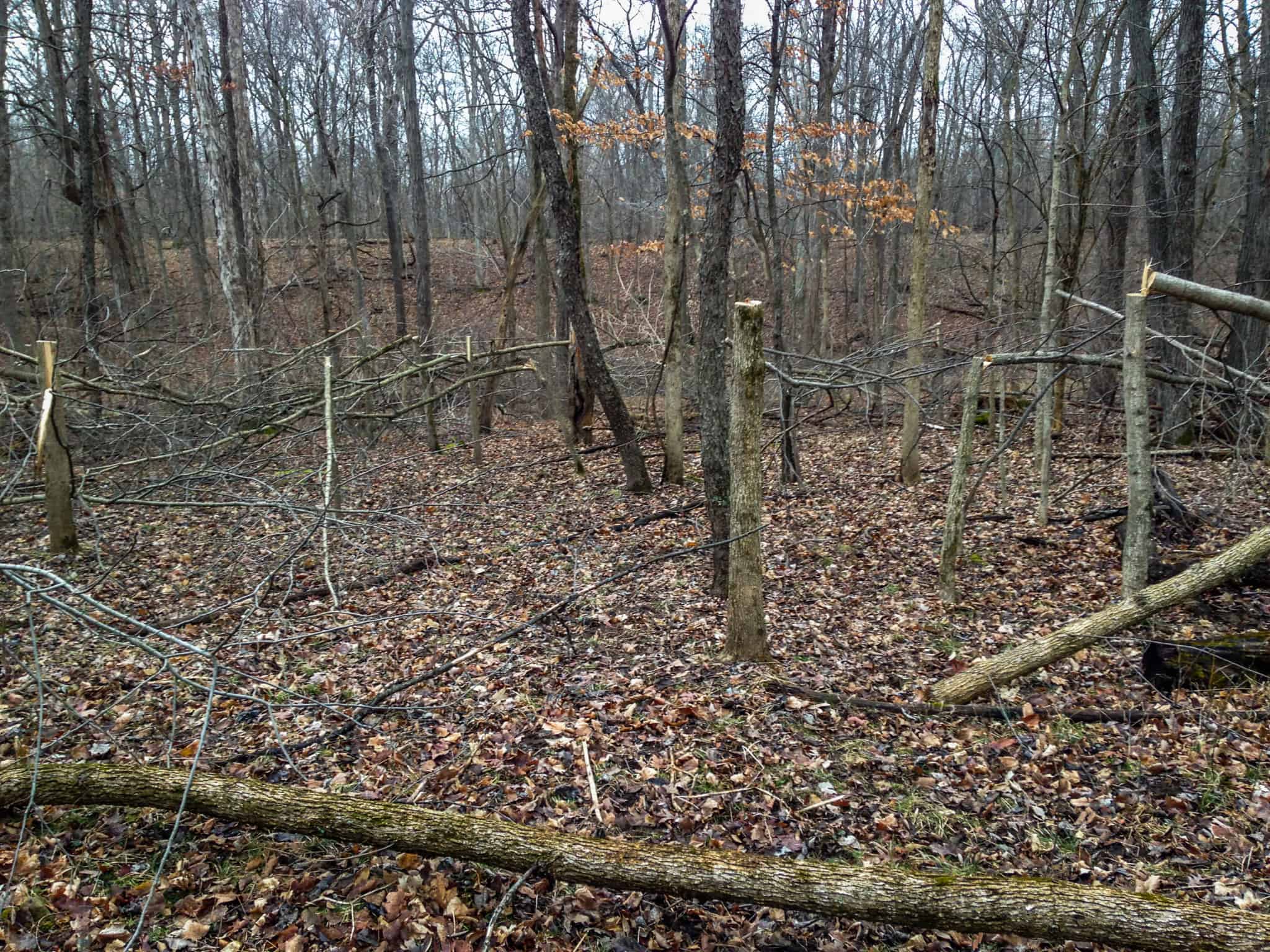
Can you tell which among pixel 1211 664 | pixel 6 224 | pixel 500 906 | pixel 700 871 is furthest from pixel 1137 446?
pixel 6 224

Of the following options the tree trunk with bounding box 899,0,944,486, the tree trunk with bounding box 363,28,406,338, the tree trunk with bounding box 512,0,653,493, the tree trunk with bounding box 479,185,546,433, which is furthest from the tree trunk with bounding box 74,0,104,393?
the tree trunk with bounding box 899,0,944,486

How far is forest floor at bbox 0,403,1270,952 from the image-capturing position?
Answer: 300 cm

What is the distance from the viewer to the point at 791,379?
19.5ft

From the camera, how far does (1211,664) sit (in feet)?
15.1

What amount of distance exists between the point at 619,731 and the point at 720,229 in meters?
3.59

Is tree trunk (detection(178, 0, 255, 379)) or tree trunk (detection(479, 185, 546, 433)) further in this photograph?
tree trunk (detection(479, 185, 546, 433))

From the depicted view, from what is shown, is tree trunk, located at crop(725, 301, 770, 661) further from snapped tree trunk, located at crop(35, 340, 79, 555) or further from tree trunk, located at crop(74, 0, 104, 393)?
tree trunk, located at crop(74, 0, 104, 393)

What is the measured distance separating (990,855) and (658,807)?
4.82ft

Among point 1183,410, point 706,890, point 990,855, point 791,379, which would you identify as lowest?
point 990,855

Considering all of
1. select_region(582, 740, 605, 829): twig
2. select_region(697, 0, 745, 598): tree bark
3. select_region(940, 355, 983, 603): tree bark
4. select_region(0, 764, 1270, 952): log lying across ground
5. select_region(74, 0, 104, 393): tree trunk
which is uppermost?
select_region(74, 0, 104, 393): tree trunk

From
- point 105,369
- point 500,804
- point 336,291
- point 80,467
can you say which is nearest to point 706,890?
point 500,804

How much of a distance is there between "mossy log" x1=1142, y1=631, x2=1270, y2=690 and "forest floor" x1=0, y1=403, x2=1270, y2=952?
131 millimetres

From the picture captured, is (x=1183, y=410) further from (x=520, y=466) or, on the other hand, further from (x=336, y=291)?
(x=336, y=291)

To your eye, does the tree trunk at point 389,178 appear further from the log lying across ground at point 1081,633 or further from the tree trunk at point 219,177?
the log lying across ground at point 1081,633
